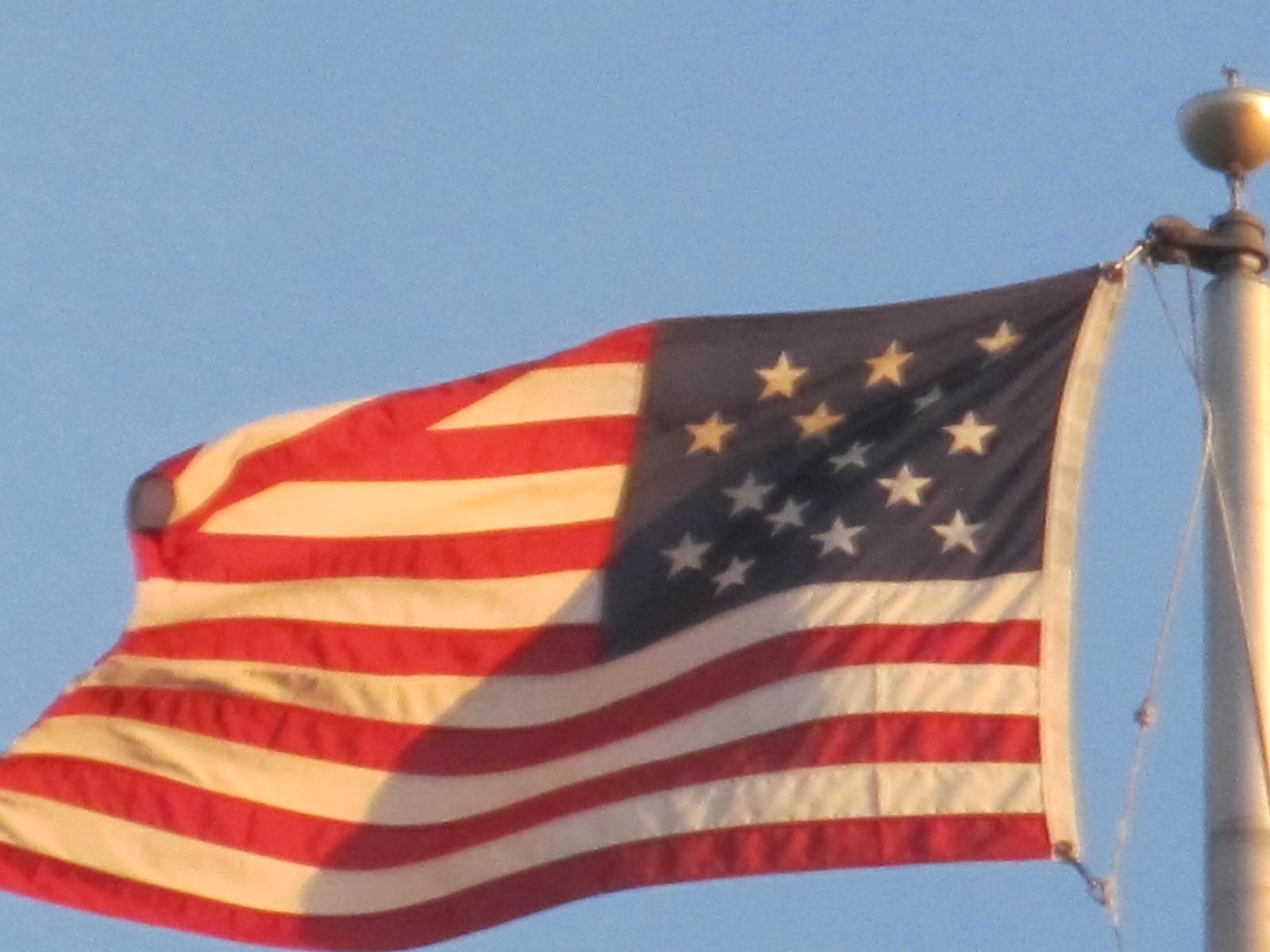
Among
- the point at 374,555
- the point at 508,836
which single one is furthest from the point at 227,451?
the point at 508,836

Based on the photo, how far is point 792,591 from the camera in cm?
1436

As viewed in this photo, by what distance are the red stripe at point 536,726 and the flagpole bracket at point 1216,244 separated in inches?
64.6

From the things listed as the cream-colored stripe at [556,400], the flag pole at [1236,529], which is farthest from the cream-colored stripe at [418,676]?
the flag pole at [1236,529]

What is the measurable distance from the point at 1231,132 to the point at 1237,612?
2588 millimetres

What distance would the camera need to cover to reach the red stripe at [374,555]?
50.7 ft

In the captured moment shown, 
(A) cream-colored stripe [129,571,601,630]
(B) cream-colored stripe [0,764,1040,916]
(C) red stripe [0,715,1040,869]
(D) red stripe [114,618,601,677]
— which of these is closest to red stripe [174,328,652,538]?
(A) cream-colored stripe [129,571,601,630]

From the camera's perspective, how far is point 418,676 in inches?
606

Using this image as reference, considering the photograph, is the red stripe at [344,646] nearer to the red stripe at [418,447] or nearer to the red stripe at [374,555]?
the red stripe at [374,555]

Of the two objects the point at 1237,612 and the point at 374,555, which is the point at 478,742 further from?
the point at 1237,612

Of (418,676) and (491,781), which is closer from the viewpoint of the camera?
(491,781)

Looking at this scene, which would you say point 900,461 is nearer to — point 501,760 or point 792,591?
point 792,591

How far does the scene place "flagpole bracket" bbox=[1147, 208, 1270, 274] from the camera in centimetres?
1402

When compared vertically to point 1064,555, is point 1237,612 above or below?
below

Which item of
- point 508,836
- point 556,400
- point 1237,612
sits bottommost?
point 508,836
